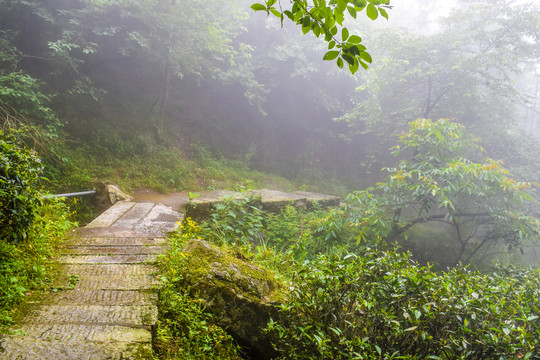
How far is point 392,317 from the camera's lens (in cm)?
172

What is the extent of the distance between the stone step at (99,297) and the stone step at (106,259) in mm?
447

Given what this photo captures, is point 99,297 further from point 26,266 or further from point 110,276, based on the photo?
point 26,266

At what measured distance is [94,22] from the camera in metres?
7.21

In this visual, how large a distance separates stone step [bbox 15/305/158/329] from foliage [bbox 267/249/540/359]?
770 millimetres

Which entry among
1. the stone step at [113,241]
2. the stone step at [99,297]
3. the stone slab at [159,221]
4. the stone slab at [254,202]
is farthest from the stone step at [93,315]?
the stone slab at [254,202]

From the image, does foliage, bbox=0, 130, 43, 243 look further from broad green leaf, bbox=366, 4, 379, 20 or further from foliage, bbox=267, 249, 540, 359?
broad green leaf, bbox=366, 4, 379, 20

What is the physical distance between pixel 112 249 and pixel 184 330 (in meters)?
1.22

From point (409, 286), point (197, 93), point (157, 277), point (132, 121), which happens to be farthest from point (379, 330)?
point (197, 93)

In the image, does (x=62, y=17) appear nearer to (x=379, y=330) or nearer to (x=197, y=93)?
(x=197, y=93)

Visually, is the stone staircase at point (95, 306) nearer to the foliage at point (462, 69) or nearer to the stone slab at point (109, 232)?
the stone slab at point (109, 232)

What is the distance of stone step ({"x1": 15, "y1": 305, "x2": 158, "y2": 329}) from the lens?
1.38 metres

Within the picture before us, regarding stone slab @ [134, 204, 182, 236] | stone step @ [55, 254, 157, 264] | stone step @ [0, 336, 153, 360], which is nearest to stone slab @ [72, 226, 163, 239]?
stone slab @ [134, 204, 182, 236]

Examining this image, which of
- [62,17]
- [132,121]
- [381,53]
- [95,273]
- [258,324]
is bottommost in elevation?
[258,324]

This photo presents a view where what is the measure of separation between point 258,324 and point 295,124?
11.6 meters
